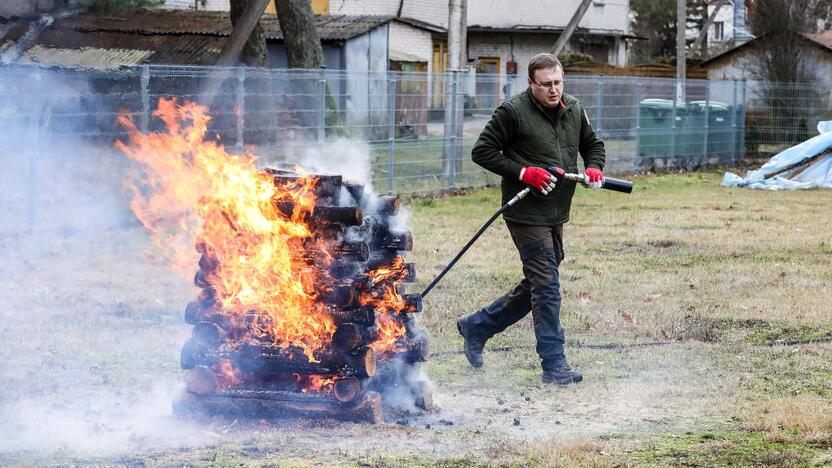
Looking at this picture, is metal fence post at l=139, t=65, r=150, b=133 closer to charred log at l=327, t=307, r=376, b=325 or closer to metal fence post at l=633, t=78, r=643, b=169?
charred log at l=327, t=307, r=376, b=325

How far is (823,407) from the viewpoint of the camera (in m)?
6.50

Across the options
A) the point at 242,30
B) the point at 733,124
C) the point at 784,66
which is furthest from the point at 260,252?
the point at 784,66

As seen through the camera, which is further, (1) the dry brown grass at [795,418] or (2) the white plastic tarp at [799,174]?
(2) the white plastic tarp at [799,174]

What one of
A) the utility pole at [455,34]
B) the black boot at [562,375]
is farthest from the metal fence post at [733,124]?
the black boot at [562,375]

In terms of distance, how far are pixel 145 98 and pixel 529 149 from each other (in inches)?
289

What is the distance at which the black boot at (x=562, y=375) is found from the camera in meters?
7.19

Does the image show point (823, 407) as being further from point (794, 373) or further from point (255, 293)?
point (255, 293)

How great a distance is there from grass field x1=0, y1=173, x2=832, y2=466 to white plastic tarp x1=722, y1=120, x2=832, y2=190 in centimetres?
751

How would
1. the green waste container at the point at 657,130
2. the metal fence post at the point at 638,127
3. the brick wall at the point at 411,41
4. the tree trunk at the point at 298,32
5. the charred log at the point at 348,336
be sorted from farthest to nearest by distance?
1. the brick wall at the point at 411,41
2. the green waste container at the point at 657,130
3. the metal fence post at the point at 638,127
4. the tree trunk at the point at 298,32
5. the charred log at the point at 348,336

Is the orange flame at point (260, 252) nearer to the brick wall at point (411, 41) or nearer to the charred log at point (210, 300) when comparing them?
the charred log at point (210, 300)

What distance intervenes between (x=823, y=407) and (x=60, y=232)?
29.4 ft

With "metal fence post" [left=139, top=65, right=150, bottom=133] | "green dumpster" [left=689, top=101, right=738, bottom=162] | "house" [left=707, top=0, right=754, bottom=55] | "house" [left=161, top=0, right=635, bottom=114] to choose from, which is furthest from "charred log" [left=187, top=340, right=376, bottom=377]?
"house" [left=707, top=0, right=754, bottom=55]

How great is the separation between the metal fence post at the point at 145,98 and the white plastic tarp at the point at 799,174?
11655mm

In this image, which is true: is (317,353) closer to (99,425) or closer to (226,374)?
(226,374)
